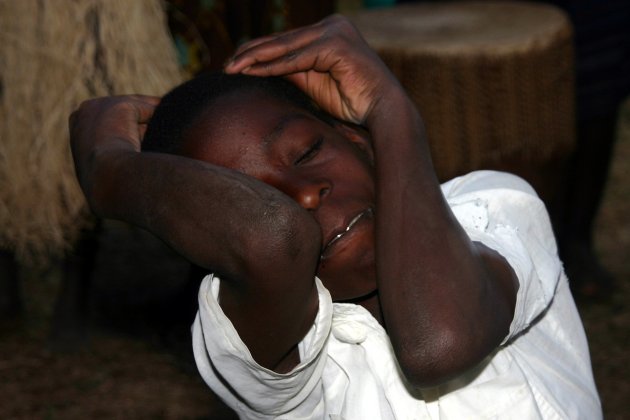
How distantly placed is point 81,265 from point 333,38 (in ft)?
7.37

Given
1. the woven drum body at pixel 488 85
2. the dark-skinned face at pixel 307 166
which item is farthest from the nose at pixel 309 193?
the woven drum body at pixel 488 85

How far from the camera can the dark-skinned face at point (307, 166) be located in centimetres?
163

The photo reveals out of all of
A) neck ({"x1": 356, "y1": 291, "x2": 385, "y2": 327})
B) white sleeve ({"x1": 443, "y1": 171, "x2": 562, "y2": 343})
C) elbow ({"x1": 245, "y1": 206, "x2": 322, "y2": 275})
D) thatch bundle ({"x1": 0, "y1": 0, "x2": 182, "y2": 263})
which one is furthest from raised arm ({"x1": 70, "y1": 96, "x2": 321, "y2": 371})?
thatch bundle ({"x1": 0, "y1": 0, "x2": 182, "y2": 263})

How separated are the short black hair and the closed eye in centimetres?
10

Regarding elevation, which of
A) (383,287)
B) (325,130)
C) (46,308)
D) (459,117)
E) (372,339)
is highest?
(325,130)

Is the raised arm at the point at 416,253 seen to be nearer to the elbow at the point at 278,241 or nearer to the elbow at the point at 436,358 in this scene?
the elbow at the point at 436,358

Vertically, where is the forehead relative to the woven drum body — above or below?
above

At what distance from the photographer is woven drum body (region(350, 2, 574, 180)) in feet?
10.8

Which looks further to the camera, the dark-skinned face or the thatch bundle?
the thatch bundle

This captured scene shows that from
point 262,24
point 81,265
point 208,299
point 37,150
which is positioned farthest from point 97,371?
point 208,299

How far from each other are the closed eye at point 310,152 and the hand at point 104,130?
25 cm

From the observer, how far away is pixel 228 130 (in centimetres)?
167

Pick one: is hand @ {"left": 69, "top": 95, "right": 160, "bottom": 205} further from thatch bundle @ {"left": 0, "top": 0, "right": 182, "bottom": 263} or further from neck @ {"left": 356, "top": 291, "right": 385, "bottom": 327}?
thatch bundle @ {"left": 0, "top": 0, "right": 182, "bottom": 263}

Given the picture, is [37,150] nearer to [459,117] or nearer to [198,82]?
[459,117]
